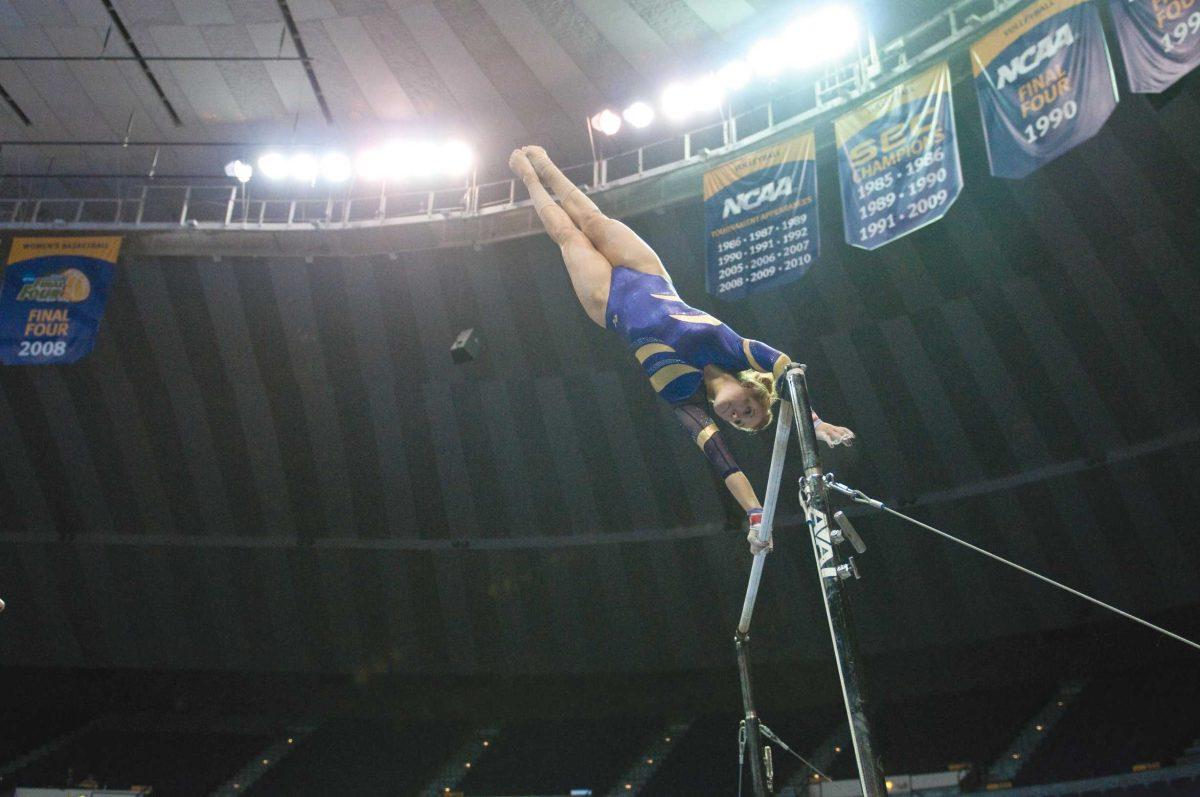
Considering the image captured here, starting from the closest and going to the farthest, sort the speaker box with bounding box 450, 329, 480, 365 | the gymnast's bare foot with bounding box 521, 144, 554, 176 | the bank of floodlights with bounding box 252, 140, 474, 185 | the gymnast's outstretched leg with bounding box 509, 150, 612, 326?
1. the gymnast's outstretched leg with bounding box 509, 150, 612, 326
2. the gymnast's bare foot with bounding box 521, 144, 554, 176
3. the speaker box with bounding box 450, 329, 480, 365
4. the bank of floodlights with bounding box 252, 140, 474, 185

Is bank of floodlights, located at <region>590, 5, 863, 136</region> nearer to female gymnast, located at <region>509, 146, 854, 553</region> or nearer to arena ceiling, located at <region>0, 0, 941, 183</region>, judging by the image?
arena ceiling, located at <region>0, 0, 941, 183</region>

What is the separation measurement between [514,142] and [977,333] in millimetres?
11203

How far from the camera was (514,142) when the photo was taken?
20172mm

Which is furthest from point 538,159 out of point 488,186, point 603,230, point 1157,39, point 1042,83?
point 488,186

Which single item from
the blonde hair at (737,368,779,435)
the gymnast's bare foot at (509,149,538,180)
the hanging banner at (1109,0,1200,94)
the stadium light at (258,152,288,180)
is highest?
the stadium light at (258,152,288,180)

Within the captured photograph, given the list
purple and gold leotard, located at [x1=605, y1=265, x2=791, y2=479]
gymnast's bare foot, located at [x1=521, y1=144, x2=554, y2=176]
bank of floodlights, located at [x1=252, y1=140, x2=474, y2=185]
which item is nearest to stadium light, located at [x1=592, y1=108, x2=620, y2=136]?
bank of floodlights, located at [x1=252, y1=140, x2=474, y2=185]

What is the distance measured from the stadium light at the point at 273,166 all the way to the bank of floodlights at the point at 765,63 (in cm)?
691

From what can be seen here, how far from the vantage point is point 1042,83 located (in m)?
10.5

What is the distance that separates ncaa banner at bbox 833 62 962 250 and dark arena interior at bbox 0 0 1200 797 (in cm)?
6

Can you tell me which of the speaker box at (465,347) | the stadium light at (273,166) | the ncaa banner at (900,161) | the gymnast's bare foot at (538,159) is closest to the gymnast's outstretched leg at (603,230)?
the gymnast's bare foot at (538,159)

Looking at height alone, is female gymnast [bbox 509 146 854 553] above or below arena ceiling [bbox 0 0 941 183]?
below

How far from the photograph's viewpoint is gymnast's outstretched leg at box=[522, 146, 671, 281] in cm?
573

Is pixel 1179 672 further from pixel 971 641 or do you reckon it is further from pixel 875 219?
pixel 875 219

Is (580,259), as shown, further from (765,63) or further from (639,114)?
(639,114)
